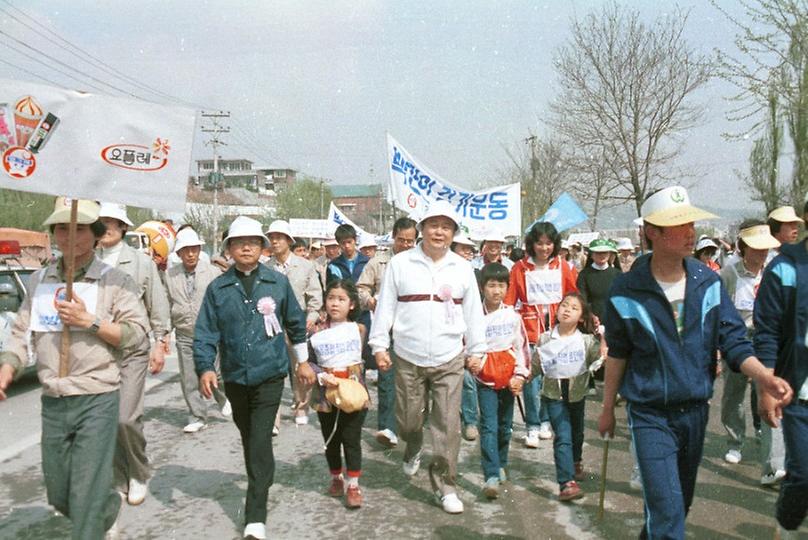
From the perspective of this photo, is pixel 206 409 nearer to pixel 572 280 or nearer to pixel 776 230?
pixel 572 280

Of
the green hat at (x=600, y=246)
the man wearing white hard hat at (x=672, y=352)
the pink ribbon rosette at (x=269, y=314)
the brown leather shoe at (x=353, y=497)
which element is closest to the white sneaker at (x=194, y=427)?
the brown leather shoe at (x=353, y=497)

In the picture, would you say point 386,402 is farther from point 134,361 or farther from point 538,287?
point 134,361

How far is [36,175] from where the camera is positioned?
Answer: 4.00m

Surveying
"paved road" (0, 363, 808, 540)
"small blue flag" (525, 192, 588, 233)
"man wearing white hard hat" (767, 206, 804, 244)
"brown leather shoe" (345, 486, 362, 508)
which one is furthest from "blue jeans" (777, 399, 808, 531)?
"small blue flag" (525, 192, 588, 233)

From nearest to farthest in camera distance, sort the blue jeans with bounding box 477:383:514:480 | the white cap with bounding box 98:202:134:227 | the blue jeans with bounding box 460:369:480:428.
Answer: the blue jeans with bounding box 477:383:514:480 → the white cap with bounding box 98:202:134:227 → the blue jeans with bounding box 460:369:480:428

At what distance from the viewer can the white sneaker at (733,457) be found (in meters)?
6.30

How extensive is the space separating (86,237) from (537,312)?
14.2 ft

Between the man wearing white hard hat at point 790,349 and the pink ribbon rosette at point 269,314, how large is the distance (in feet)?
9.40

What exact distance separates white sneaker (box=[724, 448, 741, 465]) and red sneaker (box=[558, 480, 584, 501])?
69.1 inches

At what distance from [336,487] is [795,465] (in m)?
3.14

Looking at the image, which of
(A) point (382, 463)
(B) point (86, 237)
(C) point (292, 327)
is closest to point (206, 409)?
(A) point (382, 463)

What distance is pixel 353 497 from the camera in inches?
207

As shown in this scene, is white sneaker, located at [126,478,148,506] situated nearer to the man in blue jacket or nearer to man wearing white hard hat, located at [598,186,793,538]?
the man in blue jacket

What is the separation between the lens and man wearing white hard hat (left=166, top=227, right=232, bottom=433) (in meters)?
7.48
